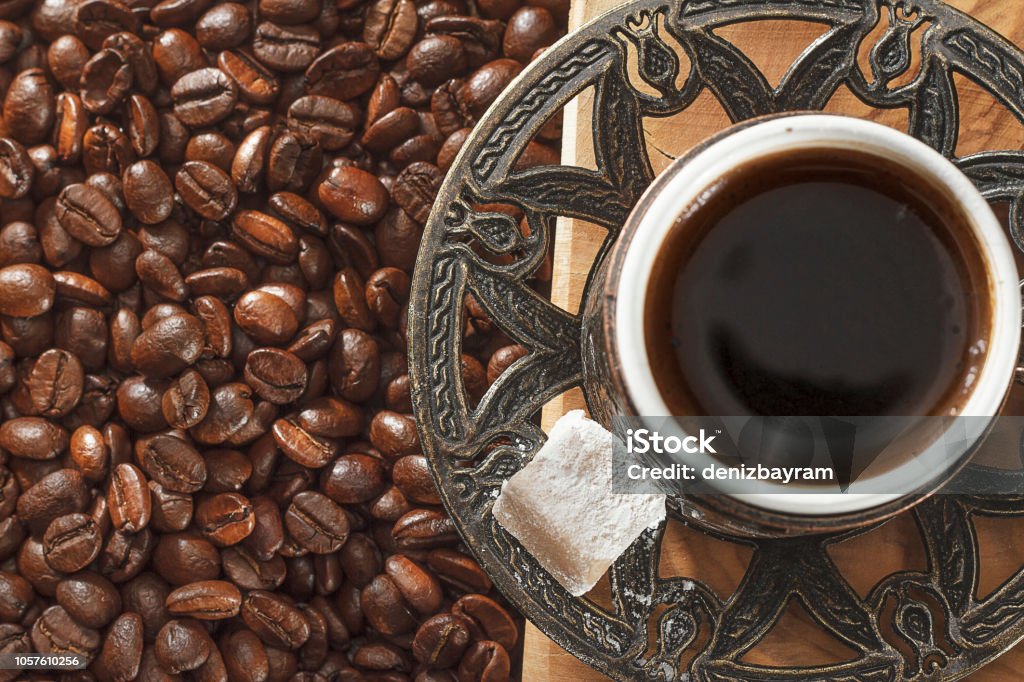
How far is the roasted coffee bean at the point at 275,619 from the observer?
117 centimetres

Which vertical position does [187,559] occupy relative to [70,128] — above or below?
below

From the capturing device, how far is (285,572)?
3.99 feet

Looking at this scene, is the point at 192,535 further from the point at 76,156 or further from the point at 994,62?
the point at 994,62

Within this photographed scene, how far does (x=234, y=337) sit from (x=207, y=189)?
21cm

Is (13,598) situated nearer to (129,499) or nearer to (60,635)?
(60,635)

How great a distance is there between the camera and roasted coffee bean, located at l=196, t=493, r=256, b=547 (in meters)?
1.18

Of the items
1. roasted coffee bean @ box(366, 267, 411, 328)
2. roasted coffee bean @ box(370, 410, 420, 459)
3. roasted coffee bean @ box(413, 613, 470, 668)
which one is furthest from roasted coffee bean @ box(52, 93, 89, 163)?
roasted coffee bean @ box(413, 613, 470, 668)

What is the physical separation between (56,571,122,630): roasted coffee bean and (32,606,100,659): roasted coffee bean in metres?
0.01

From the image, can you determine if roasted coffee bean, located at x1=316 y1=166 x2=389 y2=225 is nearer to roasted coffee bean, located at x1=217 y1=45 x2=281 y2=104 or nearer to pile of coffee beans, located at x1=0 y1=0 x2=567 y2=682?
pile of coffee beans, located at x1=0 y1=0 x2=567 y2=682

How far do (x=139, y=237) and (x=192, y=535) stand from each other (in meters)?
0.43

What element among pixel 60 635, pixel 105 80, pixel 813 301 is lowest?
pixel 60 635

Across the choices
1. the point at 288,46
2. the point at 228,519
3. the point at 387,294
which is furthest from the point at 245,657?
the point at 288,46

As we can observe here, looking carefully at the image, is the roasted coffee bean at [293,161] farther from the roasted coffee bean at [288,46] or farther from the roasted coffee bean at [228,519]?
the roasted coffee bean at [228,519]

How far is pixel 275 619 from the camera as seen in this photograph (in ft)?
3.86
